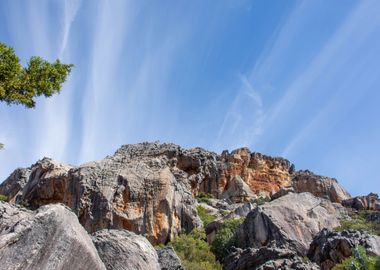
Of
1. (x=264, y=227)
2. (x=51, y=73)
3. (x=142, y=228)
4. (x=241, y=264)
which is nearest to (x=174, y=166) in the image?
(x=142, y=228)

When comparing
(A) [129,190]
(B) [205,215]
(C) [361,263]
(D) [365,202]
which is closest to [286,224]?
(A) [129,190]

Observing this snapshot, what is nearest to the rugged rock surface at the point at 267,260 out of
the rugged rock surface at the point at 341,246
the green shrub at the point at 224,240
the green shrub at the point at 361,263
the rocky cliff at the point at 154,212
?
the rocky cliff at the point at 154,212

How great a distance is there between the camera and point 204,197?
212 ft

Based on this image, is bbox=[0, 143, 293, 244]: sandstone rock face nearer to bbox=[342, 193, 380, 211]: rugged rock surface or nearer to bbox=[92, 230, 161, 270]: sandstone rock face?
bbox=[342, 193, 380, 211]: rugged rock surface

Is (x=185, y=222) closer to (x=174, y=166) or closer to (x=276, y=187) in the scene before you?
(x=174, y=166)

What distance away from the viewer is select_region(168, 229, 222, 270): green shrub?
33469 mm

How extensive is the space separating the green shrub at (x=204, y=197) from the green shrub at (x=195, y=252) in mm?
22095

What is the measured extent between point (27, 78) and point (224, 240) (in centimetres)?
2458

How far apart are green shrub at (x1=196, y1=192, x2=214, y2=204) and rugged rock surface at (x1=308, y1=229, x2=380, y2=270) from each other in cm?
3399

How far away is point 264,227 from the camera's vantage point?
1405 inches

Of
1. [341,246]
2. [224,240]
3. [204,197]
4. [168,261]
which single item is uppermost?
[204,197]

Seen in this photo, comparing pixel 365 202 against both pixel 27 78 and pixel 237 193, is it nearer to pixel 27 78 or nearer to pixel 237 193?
pixel 237 193

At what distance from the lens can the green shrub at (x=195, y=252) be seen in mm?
33469

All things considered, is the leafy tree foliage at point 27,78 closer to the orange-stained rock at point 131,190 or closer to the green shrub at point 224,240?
the green shrub at point 224,240
